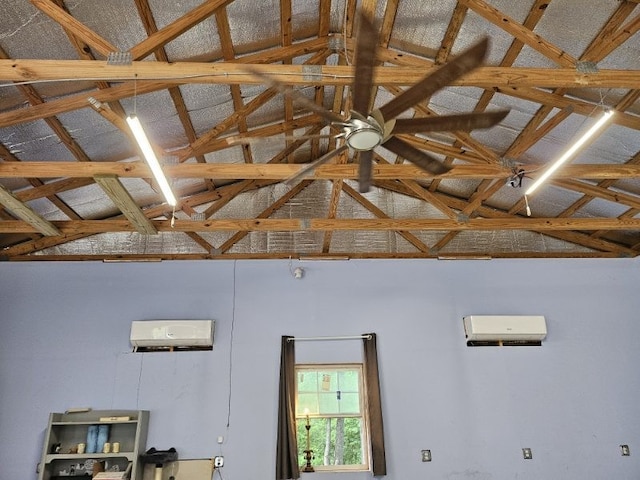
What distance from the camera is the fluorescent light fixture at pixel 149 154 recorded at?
11.0ft

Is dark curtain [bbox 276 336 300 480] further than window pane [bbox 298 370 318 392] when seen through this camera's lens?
No

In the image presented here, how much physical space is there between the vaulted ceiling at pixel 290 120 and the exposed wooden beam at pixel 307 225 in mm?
17

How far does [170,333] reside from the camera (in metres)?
6.24

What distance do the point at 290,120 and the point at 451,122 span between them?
3.56 metres

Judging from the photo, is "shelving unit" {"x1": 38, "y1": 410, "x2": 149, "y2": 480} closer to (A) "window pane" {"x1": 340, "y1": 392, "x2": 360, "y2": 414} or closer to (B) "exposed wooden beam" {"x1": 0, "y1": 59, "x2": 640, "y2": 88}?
(A) "window pane" {"x1": 340, "y1": 392, "x2": 360, "y2": 414}

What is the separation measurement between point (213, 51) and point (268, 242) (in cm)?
305

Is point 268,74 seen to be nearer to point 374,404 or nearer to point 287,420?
point 287,420

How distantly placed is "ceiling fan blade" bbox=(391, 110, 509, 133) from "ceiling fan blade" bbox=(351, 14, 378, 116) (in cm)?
31

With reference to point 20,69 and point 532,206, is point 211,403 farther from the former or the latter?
point 532,206

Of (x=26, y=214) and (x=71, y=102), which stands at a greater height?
(x=71, y=102)

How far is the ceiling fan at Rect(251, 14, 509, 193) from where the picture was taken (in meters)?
2.42

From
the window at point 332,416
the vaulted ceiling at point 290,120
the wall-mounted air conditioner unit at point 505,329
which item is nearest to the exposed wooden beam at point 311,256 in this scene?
the vaulted ceiling at point 290,120

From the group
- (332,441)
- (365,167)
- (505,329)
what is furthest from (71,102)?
(505,329)

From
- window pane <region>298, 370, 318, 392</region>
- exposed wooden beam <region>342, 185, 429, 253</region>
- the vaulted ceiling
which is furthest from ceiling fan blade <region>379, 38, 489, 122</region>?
window pane <region>298, 370, 318, 392</region>
